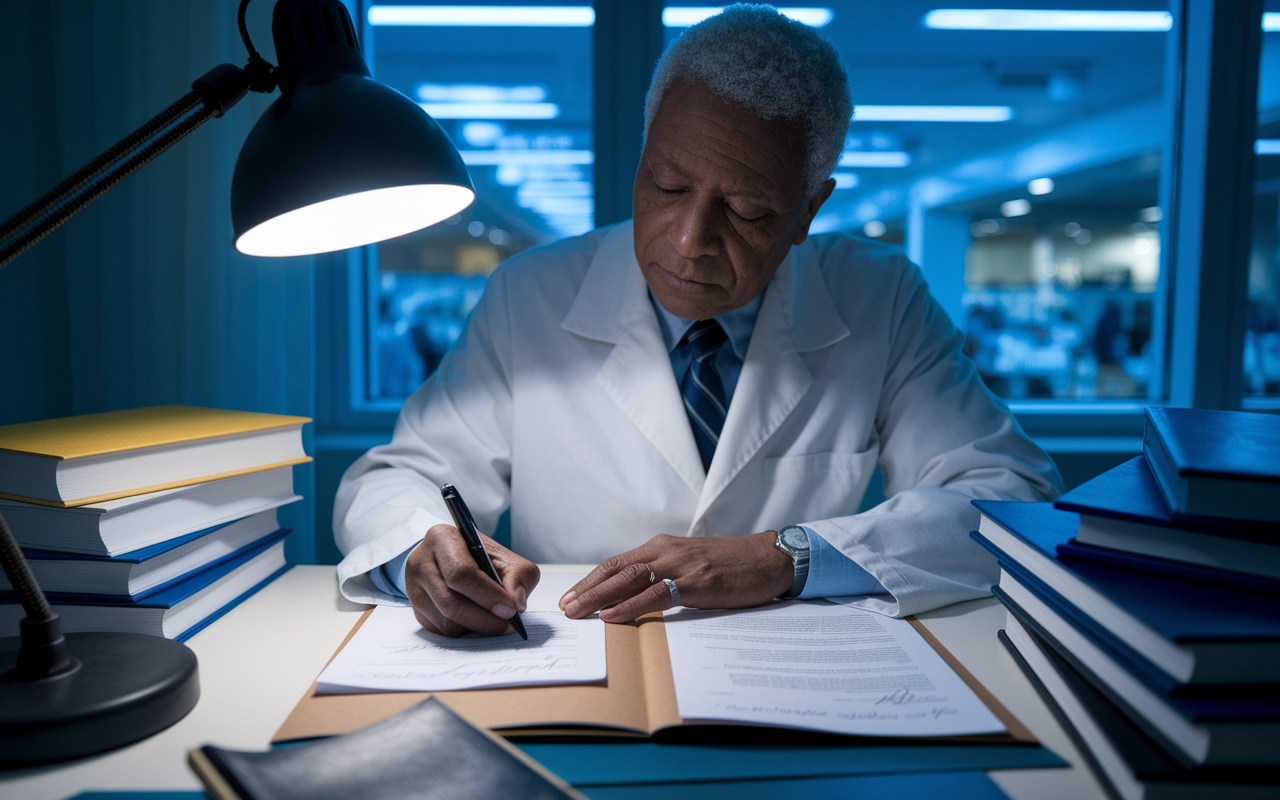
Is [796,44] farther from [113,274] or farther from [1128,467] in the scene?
[113,274]

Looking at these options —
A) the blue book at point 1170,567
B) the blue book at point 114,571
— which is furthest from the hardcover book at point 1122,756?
the blue book at point 114,571

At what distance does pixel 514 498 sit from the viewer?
1.42 metres

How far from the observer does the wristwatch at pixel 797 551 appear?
0.97 metres

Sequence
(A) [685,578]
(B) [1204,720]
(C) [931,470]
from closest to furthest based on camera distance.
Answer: (B) [1204,720], (A) [685,578], (C) [931,470]

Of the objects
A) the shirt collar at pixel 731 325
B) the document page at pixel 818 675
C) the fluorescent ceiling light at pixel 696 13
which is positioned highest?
the fluorescent ceiling light at pixel 696 13

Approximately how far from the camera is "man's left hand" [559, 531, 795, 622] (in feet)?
2.90

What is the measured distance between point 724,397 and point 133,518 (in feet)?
3.01

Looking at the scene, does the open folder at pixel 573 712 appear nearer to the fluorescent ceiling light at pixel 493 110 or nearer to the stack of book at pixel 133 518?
the stack of book at pixel 133 518

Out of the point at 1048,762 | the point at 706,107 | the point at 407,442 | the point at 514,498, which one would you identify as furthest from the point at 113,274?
the point at 1048,762

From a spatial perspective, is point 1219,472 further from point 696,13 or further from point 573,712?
point 696,13

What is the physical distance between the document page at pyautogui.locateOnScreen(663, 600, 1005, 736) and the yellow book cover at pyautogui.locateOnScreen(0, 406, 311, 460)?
633 millimetres

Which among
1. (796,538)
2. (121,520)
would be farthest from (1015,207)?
(121,520)

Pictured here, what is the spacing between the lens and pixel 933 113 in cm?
231

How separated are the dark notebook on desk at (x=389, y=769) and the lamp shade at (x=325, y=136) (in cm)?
46
